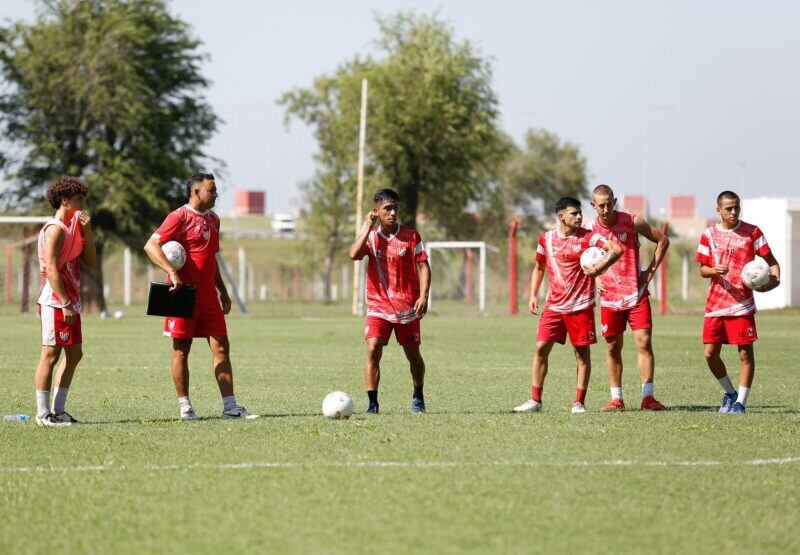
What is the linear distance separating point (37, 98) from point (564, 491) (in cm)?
3669

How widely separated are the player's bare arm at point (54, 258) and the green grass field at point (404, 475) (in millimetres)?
1123

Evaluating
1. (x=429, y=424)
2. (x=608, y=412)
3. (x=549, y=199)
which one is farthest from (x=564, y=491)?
(x=549, y=199)

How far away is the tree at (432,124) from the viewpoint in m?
47.7

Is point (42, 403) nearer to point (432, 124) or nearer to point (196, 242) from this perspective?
point (196, 242)

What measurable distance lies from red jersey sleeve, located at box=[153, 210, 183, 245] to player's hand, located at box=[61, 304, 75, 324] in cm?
93

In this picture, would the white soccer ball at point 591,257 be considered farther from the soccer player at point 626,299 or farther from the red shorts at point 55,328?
the red shorts at point 55,328

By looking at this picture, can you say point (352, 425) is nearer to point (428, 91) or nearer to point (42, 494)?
point (42, 494)

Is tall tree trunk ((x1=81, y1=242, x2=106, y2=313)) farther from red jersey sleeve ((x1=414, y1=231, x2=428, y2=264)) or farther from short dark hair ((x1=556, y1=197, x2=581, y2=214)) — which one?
short dark hair ((x1=556, y1=197, x2=581, y2=214))

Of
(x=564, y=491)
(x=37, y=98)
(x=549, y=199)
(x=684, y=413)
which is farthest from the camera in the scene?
(x=549, y=199)

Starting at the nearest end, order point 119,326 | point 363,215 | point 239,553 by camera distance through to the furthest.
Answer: point 239,553, point 119,326, point 363,215

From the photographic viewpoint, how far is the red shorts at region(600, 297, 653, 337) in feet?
38.3

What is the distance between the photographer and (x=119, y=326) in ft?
100.0

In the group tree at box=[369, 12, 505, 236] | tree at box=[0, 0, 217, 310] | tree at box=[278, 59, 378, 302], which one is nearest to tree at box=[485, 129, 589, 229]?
tree at box=[278, 59, 378, 302]

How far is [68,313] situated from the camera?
10023 millimetres
